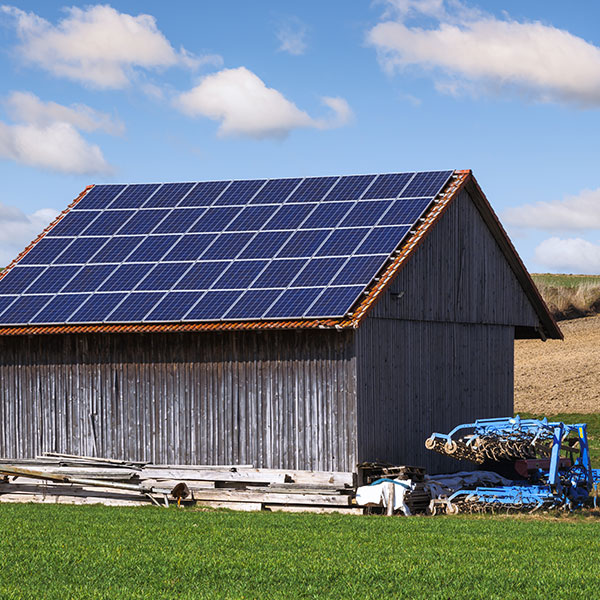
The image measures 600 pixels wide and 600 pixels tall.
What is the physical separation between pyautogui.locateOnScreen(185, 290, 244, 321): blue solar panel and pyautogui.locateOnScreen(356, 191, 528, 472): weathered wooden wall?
324cm

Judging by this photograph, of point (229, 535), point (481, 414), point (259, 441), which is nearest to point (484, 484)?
point (481, 414)

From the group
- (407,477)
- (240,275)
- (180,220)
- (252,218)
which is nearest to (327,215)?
(252,218)

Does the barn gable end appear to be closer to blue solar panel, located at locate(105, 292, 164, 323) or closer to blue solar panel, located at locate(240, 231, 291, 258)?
blue solar panel, located at locate(240, 231, 291, 258)

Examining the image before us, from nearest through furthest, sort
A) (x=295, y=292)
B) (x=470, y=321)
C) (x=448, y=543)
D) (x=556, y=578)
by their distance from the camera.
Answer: (x=556, y=578) → (x=448, y=543) → (x=295, y=292) → (x=470, y=321)

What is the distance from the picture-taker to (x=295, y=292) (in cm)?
2480

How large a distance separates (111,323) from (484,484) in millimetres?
10070

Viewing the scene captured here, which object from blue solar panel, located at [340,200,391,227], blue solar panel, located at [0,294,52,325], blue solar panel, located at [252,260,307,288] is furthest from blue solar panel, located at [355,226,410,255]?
blue solar panel, located at [0,294,52,325]

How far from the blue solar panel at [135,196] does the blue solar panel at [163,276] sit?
4087 mm

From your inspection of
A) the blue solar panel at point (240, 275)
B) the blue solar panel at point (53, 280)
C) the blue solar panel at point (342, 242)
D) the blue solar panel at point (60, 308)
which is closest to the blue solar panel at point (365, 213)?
the blue solar panel at point (342, 242)

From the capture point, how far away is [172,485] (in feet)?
81.7

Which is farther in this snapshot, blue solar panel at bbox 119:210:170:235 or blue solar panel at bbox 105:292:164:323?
Answer: blue solar panel at bbox 119:210:170:235

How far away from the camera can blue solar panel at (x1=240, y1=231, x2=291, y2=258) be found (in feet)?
88.0

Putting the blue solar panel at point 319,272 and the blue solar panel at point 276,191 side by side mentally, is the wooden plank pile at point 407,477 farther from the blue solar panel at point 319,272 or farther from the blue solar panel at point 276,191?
the blue solar panel at point 276,191

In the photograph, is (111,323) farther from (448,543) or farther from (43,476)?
(448,543)
